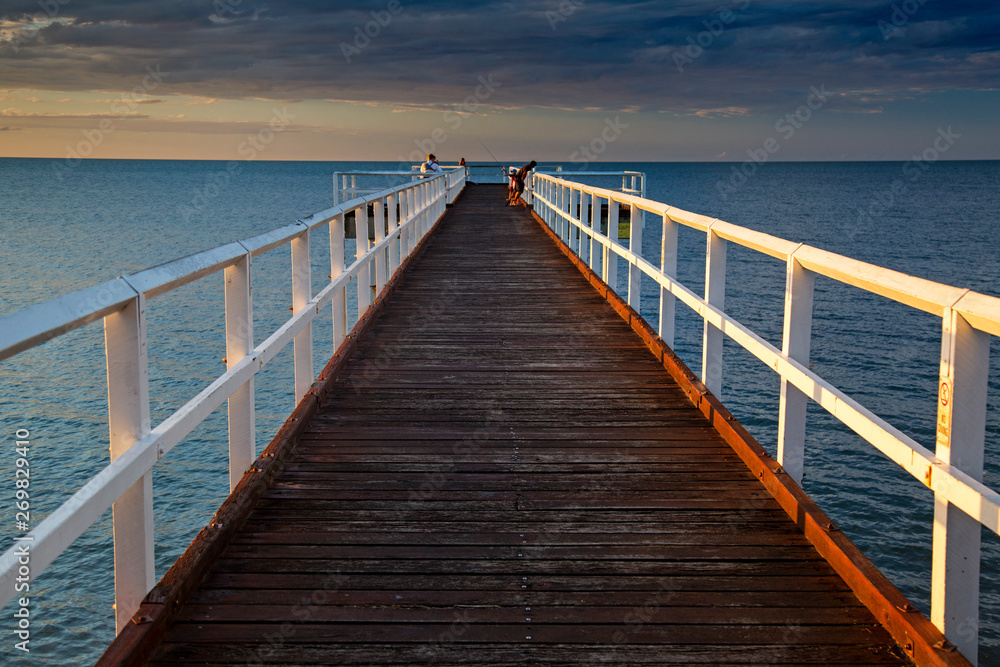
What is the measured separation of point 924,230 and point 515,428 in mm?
65100

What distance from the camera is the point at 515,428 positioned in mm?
5148

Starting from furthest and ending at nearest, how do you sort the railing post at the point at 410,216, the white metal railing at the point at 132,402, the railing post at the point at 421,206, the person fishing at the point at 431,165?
the person fishing at the point at 431,165 < the railing post at the point at 421,206 < the railing post at the point at 410,216 < the white metal railing at the point at 132,402

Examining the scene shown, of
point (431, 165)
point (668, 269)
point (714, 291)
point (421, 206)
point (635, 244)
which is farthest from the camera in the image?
point (431, 165)

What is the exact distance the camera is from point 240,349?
3.91 metres

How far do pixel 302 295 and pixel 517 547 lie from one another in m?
2.37

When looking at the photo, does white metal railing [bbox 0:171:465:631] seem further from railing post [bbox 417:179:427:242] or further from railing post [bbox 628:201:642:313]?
railing post [bbox 417:179:427:242]

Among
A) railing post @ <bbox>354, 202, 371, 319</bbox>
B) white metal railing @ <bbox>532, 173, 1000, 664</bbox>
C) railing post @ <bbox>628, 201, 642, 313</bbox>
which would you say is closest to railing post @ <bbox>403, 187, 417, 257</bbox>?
railing post @ <bbox>354, 202, 371, 319</bbox>

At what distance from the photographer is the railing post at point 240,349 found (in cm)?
383

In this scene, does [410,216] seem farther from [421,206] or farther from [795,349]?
[795,349]

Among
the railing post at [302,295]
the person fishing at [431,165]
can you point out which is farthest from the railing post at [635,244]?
the person fishing at [431,165]

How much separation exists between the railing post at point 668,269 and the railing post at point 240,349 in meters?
3.20

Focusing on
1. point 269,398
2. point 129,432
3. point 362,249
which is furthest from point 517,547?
point 269,398

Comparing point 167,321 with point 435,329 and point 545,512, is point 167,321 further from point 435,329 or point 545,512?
point 545,512

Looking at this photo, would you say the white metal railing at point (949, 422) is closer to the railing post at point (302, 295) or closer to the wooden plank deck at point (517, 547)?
the wooden plank deck at point (517, 547)
